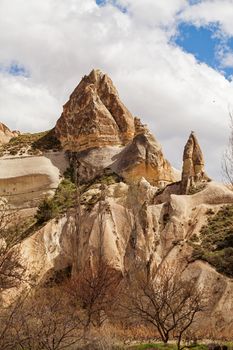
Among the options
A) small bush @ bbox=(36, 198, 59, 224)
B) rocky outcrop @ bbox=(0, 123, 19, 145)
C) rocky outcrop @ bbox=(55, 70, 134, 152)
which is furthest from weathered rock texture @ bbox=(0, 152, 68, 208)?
rocky outcrop @ bbox=(0, 123, 19, 145)

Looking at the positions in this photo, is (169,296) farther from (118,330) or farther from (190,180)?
(190,180)

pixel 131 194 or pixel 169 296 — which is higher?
pixel 131 194

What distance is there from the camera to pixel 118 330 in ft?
108

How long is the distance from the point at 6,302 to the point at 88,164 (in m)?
27.3

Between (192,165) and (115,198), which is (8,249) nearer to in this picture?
(115,198)

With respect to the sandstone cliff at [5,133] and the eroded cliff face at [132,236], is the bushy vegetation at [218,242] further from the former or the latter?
the sandstone cliff at [5,133]

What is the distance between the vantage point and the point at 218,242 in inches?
1644

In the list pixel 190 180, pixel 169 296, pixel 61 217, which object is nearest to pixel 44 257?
pixel 61 217

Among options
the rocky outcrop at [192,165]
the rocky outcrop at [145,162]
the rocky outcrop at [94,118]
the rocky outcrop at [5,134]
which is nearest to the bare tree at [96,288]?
the rocky outcrop at [192,165]

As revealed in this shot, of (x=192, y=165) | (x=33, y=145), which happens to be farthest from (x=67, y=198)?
(x=33, y=145)

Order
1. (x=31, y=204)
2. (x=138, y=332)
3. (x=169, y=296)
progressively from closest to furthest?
(x=169, y=296) < (x=138, y=332) < (x=31, y=204)

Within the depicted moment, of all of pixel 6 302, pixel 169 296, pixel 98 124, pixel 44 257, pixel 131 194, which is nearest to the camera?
pixel 169 296

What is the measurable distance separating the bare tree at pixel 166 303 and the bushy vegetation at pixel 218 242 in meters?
2.32

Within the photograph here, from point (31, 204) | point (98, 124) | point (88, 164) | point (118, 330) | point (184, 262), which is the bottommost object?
point (118, 330)
